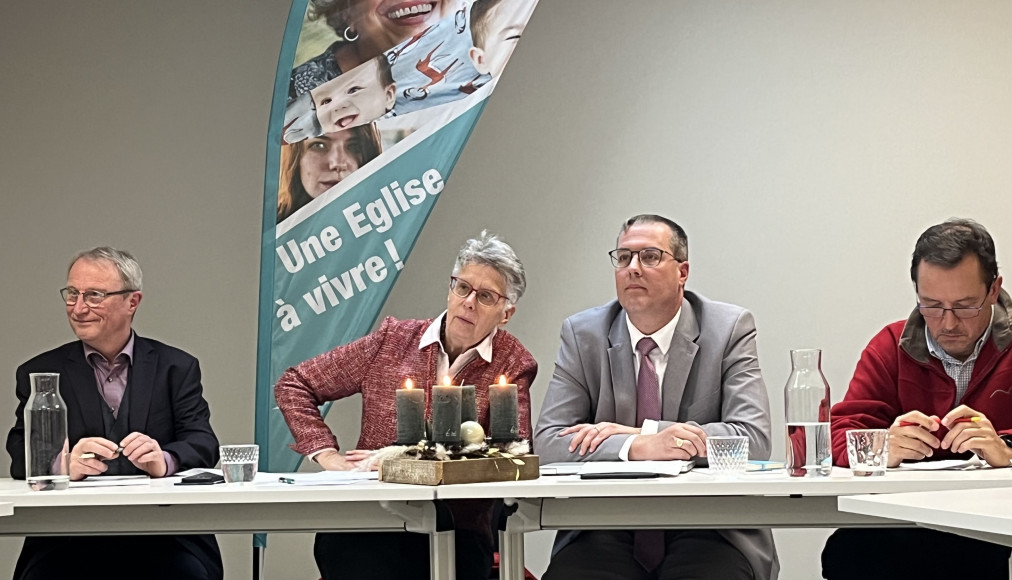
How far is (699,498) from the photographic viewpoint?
2.26 meters

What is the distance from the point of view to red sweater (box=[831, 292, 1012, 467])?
2791mm

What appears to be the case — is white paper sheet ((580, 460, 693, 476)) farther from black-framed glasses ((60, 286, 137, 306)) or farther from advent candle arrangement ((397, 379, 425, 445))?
black-framed glasses ((60, 286, 137, 306))

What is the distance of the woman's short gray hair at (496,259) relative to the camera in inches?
122

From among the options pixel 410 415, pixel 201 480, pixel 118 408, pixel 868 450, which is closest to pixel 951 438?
pixel 868 450

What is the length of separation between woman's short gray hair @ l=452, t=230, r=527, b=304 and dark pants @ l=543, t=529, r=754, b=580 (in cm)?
72

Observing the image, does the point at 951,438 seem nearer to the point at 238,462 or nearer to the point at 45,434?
the point at 238,462

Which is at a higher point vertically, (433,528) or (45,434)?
(45,434)

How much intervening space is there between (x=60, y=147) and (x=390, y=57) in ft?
6.25

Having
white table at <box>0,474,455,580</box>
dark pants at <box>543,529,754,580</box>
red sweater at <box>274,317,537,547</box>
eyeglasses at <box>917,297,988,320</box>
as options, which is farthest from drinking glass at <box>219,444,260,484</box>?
eyeglasses at <box>917,297,988,320</box>

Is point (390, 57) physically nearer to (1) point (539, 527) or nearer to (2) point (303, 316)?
(2) point (303, 316)

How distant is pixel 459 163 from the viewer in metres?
4.75

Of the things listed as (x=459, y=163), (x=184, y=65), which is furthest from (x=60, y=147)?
(x=459, y=163)

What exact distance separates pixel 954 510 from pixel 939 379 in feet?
4.35

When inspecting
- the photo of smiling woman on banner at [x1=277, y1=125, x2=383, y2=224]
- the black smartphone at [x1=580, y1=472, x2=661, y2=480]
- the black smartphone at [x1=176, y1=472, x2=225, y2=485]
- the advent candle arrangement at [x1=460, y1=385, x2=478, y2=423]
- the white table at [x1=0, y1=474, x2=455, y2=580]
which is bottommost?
the white table at [x1=0, y1=474, x2=455, y2=580]
